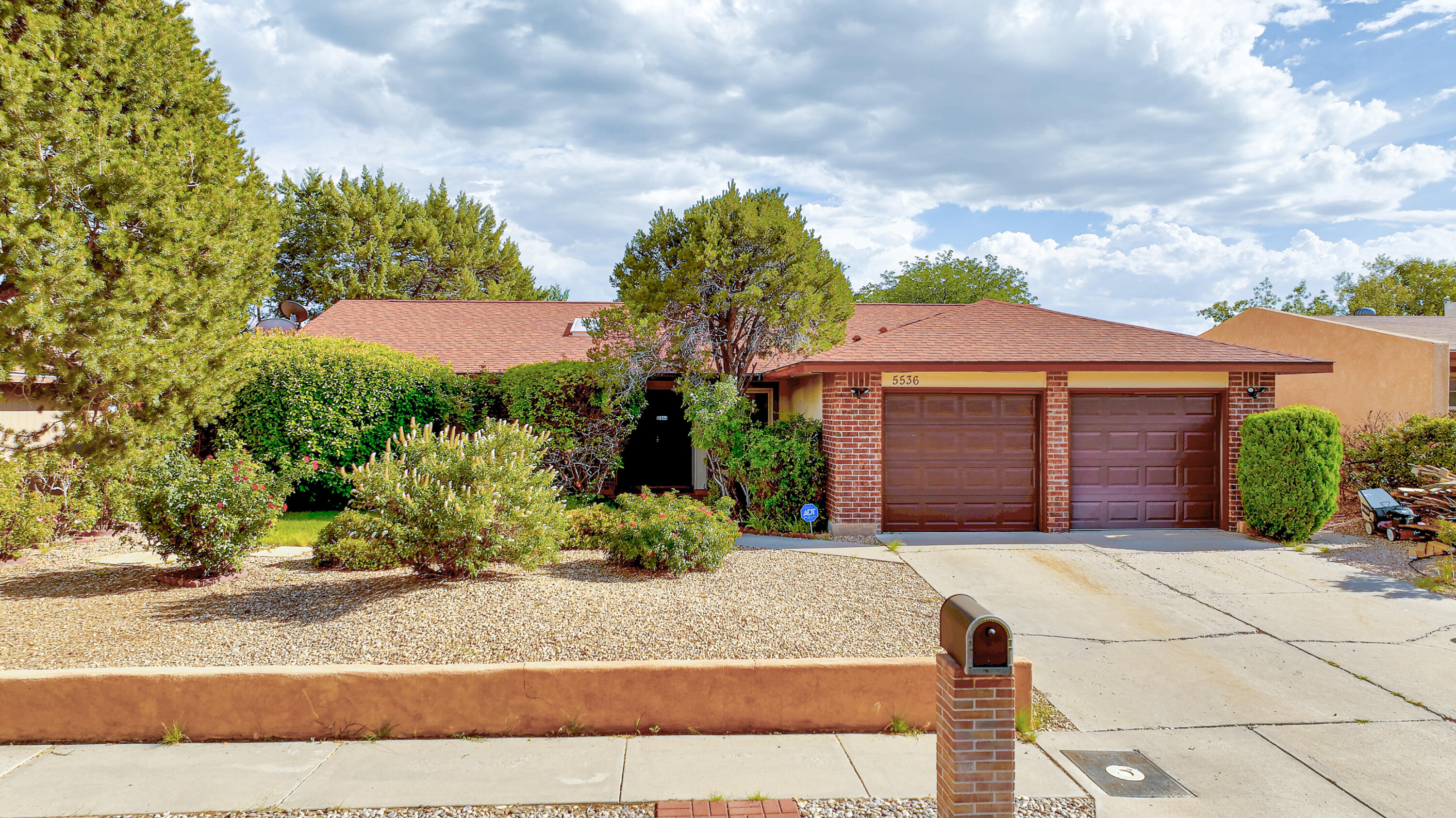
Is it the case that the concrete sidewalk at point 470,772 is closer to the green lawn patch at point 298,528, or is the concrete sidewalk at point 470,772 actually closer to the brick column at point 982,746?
the brick column at point 982,746

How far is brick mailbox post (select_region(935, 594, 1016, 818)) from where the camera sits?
140 inches

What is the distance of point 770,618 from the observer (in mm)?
6297

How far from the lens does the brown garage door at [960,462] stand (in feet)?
38.2

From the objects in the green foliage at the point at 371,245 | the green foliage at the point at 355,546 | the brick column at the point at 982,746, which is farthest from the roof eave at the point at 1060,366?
the green foliage at the point at 371,245

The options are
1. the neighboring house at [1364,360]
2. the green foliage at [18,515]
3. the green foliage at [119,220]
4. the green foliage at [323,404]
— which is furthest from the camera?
the neighboring house at [1364,360]

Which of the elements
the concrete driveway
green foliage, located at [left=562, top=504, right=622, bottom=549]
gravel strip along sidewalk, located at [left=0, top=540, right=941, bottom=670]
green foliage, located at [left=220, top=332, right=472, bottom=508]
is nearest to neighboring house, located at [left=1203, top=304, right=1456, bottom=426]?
the concrete driveway

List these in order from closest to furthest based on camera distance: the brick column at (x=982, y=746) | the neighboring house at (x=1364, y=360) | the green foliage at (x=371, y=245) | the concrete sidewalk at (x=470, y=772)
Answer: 1. the brick column at (x=982, y=746)
2. the concrete sidewalk at (x=470, y=772)
3. the neighboring house at (x=1364, y=360)
4. the green foliage at (x=371, y=245)

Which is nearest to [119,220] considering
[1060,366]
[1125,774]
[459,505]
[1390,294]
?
[459,505]

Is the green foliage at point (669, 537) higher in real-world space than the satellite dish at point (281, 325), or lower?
lower

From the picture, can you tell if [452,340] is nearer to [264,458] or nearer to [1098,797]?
[264,458]

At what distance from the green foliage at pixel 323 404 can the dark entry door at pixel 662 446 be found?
3.92m

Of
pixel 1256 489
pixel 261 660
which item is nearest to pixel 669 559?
pixel 261 660

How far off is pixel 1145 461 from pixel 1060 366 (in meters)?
2.38

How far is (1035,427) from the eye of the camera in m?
11.8
